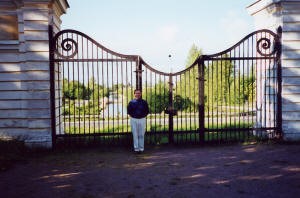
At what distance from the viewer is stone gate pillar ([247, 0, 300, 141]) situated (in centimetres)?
788

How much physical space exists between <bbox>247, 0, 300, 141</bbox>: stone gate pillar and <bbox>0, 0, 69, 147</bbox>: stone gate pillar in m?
6.11

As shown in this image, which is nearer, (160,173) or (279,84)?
(160,173)

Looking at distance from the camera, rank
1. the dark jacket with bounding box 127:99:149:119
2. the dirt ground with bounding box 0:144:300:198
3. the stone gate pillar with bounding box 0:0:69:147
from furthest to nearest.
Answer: the stone gate pillar with bounding box 0:0:69:147 → the dark jacket with bounding box 127:99:149:119 → the dirt ground with bounding box 0:144:300:198

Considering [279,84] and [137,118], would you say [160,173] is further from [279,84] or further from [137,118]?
[279,84]

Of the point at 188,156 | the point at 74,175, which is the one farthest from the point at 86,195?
the point at 188,156

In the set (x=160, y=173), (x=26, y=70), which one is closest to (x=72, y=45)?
(x=26, y=70)

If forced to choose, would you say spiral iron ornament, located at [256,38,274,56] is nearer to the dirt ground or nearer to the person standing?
the dirt ground

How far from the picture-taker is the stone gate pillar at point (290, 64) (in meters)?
7.88

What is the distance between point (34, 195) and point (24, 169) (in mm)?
1712

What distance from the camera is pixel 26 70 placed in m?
7.32

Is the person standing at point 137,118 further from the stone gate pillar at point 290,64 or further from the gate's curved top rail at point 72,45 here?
the stone gate pillar at point 290,64

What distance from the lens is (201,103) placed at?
7938 mm

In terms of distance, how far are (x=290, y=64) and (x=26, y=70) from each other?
23.5 feet

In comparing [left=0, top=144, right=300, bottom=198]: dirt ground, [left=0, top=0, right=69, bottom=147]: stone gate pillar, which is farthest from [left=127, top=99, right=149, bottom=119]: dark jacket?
[left=0, top=0, right=69, bottom=147]: stone gate pillar
